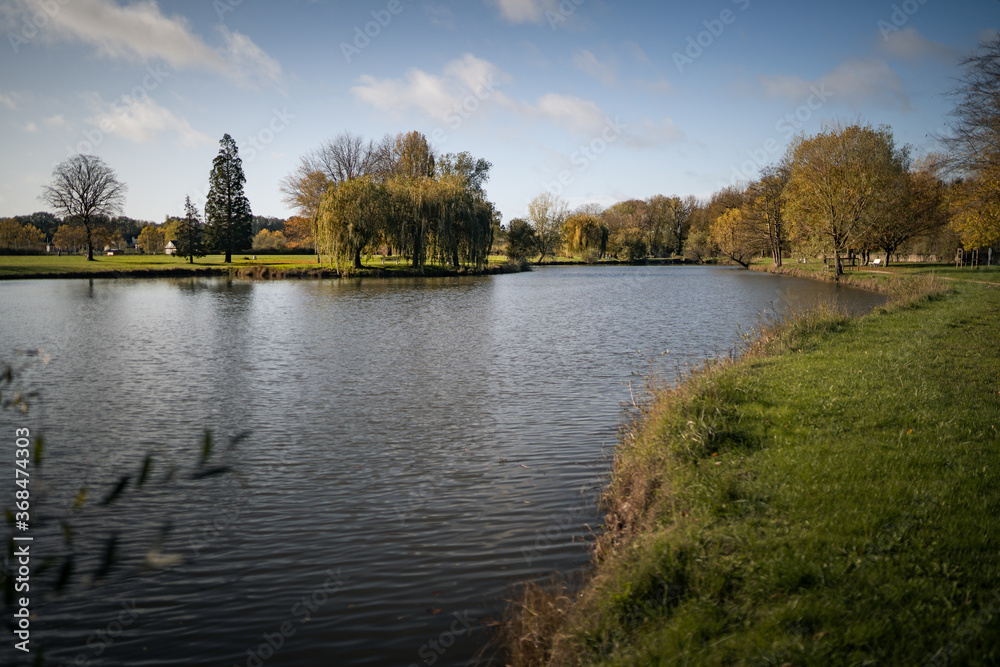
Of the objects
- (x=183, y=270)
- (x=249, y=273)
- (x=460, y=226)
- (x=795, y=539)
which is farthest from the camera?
(x=183, y=270)

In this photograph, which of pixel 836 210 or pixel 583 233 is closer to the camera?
pixel 836 210

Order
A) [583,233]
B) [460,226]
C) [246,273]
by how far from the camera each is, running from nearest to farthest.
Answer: [246,273], [460,226], [583,233]

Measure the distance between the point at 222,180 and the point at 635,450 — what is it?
217ft

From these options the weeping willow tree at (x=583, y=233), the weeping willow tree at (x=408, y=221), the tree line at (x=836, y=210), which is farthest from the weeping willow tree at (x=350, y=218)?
the weeping willow tree at (x=583, y=233)

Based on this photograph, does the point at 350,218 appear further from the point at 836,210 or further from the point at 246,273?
the point at 836,210

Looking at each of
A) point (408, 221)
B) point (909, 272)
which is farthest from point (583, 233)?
point (909, 272)

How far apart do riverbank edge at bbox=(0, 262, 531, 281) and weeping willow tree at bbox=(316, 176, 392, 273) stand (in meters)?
2.36

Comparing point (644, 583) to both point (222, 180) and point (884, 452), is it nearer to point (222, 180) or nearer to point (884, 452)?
point (884, 452)

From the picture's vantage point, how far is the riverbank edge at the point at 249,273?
47.6 metres

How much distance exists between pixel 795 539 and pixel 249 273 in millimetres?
52334

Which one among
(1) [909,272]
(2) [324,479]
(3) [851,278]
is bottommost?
(2) [324,479]

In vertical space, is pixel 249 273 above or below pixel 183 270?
below

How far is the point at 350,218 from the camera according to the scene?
44719mm

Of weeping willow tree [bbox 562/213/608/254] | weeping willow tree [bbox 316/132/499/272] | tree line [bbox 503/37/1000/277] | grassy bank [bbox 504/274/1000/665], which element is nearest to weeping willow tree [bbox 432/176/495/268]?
weeping willow tree [bbox 316/132/499/272]
